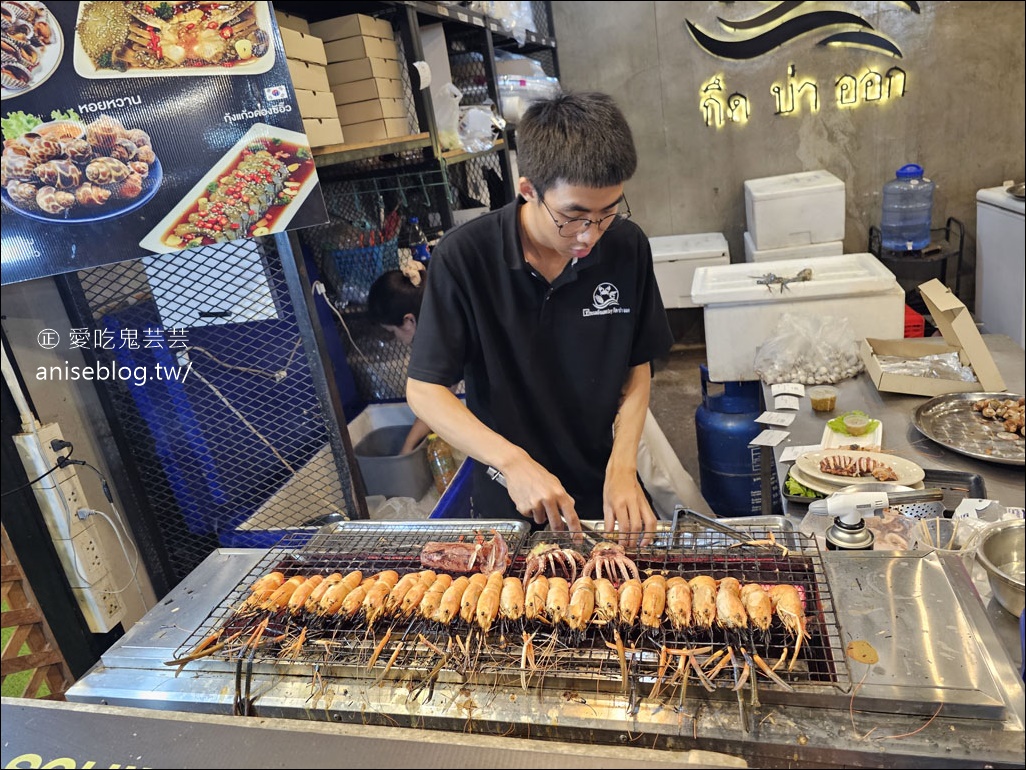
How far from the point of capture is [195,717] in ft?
2.48

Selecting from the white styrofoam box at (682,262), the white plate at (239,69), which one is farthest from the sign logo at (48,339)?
Result: the white styrofoam box at (682,262)

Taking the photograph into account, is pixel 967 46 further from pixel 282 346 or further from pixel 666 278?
pixel 282 346

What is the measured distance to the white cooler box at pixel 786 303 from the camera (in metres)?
3.51

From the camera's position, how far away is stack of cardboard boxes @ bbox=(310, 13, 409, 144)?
2.96 metres

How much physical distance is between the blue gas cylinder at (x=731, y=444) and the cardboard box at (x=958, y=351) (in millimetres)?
795

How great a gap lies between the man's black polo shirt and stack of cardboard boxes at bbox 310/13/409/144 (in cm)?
127

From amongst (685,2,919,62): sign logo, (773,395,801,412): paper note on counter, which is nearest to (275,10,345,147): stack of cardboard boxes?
(773,395,801,412): paper note on counter

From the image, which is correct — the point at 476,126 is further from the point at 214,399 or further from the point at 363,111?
the point at 214,399

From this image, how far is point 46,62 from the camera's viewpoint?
2.06m

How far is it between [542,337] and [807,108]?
5607 millimetres

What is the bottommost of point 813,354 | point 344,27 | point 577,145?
point 813,354

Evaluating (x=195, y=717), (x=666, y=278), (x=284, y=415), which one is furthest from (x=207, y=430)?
(x=666, y=278)

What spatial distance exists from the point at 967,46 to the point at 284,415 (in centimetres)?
668

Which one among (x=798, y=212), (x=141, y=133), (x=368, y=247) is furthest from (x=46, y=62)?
(x=798, y=212)
